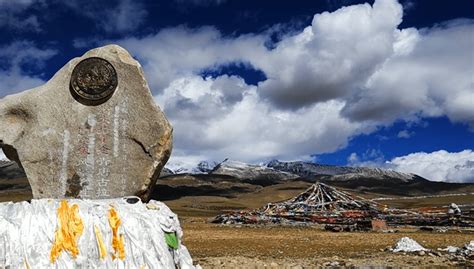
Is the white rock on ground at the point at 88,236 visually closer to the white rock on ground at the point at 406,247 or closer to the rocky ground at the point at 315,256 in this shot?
the rocky ground at the point at 315,256

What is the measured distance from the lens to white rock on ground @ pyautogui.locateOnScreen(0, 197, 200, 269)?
25.1 ft

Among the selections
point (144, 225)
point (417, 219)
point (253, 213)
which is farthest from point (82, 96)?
point (253, 213)

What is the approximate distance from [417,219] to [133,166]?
2303 centimetres

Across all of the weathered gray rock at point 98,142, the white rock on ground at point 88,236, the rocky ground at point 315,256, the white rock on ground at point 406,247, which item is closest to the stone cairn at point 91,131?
the weathered gray rock at point 98,142

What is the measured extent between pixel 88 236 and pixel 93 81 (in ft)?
10.8

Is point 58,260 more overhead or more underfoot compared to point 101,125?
more underfoot

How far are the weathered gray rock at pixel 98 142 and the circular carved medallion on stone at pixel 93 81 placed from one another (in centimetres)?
7

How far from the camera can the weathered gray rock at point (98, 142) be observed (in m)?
9.86

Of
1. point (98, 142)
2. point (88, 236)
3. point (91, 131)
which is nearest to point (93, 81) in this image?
point (91, 131)

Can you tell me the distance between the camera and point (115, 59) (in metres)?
9.98

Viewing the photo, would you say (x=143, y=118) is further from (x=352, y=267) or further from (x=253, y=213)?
(x=253, y=213)

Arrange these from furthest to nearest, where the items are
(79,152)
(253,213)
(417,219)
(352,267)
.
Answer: (253,213), (417,219), (352,267), (79,152)

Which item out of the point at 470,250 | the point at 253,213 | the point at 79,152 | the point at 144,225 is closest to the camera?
the point at 144,225

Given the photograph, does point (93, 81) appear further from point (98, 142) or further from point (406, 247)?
point (406, 247)
